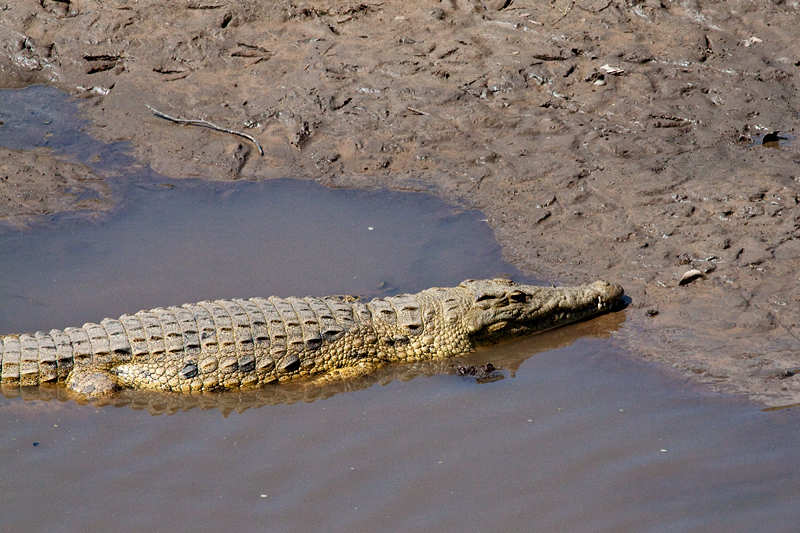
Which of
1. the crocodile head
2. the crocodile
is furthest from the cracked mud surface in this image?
the crocodile

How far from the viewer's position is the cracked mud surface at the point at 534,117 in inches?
230

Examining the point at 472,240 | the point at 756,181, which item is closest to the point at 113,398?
the point at 472,240

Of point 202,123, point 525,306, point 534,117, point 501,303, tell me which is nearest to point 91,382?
point 501,303

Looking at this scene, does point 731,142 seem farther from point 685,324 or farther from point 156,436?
point 156,436

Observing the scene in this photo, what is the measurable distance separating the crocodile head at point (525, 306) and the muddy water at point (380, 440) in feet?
0.45

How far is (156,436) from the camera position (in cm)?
466

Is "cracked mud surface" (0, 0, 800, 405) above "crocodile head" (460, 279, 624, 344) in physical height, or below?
above

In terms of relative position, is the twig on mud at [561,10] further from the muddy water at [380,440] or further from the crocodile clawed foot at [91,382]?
the crocodile clawed foot at [91,382]

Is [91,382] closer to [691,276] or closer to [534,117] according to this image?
[691,276]

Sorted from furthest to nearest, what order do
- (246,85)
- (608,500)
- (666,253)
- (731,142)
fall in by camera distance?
1. (246,85)
2. (731,142)
3. (666,253)
4. (608,500)

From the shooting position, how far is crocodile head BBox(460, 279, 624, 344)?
5.59m

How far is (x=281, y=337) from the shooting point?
17.2 ft

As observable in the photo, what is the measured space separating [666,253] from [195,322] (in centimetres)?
388

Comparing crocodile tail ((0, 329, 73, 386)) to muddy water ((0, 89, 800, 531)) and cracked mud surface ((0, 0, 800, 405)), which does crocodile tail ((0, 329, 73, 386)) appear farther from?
cracked mud surface ((0, 0, 800, 405))
